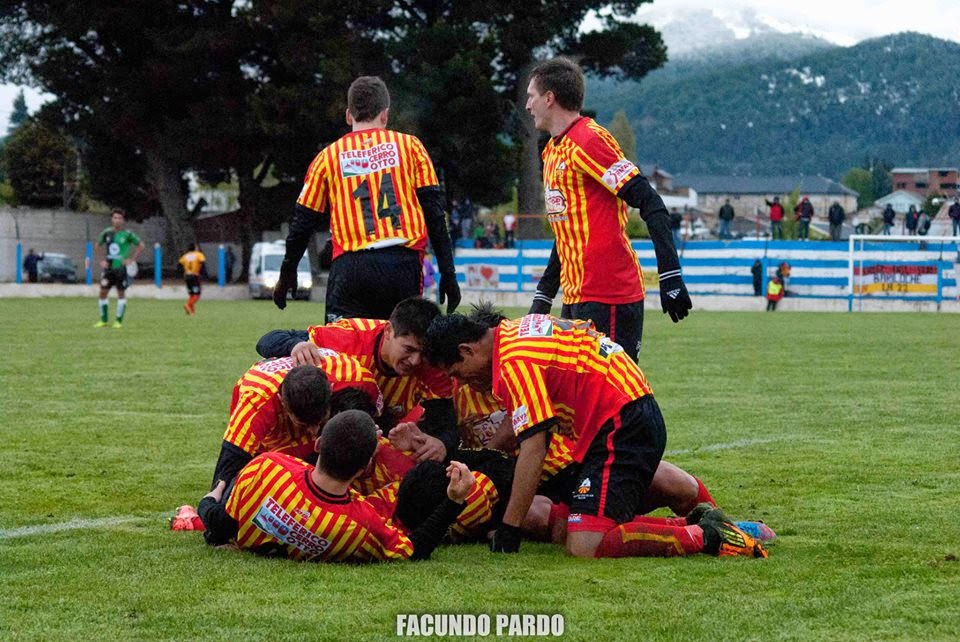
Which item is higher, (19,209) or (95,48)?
(95,48)

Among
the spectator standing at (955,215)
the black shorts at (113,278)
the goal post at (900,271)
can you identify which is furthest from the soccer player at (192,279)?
the spectator standing at (955,215)

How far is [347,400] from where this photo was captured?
6.20 meters

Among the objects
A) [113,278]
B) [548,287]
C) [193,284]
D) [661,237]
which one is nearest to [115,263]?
[113,278]

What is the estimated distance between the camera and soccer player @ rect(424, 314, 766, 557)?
226 inches

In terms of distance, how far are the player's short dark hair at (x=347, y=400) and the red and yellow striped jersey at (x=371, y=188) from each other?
168 cm

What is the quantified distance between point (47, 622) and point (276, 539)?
1258mm

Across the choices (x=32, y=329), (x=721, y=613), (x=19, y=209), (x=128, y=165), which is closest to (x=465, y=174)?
(x=128, y=165)

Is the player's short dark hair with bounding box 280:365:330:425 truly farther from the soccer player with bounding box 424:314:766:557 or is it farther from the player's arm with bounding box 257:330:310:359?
the player's arm with bounding box 257:330:310:359

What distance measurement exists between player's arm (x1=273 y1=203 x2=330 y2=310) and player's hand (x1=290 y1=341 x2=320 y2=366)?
65.8 inches

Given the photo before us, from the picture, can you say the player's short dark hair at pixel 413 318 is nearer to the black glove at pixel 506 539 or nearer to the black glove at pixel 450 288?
the black glove at pixel 506 539

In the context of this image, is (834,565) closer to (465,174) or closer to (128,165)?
(465,174)

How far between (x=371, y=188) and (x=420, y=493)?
2410 mm

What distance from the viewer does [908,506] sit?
687 cm

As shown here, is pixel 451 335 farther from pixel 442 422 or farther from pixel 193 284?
pixel 193 284
